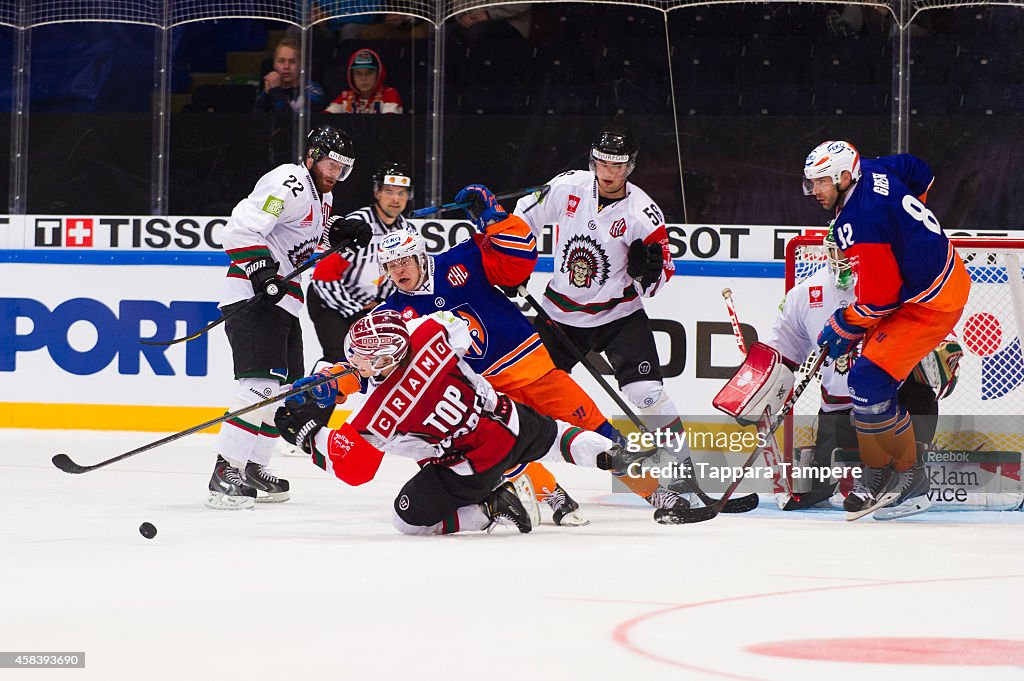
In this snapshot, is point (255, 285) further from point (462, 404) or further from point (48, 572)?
point (48, 572)

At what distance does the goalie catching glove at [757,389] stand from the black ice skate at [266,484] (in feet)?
4.54

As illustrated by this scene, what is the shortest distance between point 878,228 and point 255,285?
1819mm

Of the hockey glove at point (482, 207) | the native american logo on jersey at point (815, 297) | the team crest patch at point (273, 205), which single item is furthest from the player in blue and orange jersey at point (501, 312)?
the native american logo on jersey at point (815, 297)

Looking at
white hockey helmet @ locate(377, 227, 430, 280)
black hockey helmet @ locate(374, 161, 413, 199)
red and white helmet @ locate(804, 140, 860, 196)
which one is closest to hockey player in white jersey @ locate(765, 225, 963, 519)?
red and white helmet @ locate(804, 140, 860, 196)

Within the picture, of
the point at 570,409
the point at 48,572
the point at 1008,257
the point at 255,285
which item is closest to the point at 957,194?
the point at 1008,257

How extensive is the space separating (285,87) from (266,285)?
9.71 feet

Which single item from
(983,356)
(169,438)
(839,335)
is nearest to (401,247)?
(169,438)

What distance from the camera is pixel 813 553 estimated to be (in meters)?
3.43

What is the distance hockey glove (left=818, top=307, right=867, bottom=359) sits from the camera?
4.31 meters

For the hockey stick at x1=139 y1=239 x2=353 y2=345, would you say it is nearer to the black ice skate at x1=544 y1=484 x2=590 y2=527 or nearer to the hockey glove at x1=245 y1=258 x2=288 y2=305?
the hockey glove at x1=245 y1=258 x2=288 y2=305

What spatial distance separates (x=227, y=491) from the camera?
437 centimetres

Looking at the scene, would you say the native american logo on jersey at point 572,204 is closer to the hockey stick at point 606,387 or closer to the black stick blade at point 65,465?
the hockey stick at point 606,387

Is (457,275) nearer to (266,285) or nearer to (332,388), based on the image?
(266,285)

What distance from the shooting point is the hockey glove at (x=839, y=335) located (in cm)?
431
